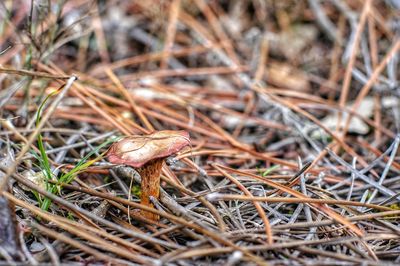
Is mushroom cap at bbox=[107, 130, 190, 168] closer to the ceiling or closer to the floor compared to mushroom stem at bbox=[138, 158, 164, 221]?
closer to the ceiling

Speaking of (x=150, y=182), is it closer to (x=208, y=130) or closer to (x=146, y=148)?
(x=146, y=148)

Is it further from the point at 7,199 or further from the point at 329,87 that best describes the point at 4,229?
the point at 329,87

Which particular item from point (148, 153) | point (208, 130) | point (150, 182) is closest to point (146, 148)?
point (148, 153)

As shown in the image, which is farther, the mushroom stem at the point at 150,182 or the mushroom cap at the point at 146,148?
the mushroom stem at the point at 150,182

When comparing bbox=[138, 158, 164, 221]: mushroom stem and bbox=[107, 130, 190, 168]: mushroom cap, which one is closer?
bbox=[107, 130, 190, 168]: mushroom cap

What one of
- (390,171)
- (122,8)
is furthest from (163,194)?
(122,8)
